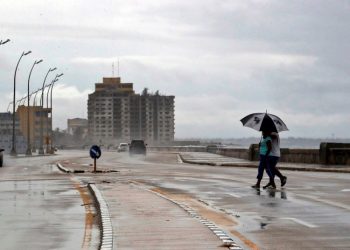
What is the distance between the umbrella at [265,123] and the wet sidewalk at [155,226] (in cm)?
637

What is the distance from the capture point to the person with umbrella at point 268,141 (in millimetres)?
23562

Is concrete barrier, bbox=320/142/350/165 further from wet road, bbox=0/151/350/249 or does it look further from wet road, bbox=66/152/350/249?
wet road, bbox=0/151/350/249

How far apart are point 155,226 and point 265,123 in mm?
11803

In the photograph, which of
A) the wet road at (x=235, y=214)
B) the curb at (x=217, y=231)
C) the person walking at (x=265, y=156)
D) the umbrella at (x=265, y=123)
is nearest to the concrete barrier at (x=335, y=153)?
the wet road at (x=235, y=214)

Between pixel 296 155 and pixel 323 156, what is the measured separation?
12.9 feet

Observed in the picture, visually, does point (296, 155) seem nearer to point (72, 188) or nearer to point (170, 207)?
point (72, 188)

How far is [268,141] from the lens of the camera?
23.5 meters

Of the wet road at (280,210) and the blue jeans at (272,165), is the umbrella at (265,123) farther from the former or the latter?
the wet road at (280,210)

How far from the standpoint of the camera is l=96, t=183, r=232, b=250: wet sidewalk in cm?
1097

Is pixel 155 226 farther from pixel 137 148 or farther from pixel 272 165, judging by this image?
pixel 137 148

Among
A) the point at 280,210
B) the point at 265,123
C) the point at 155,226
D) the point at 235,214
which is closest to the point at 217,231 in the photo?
the point at 155,226

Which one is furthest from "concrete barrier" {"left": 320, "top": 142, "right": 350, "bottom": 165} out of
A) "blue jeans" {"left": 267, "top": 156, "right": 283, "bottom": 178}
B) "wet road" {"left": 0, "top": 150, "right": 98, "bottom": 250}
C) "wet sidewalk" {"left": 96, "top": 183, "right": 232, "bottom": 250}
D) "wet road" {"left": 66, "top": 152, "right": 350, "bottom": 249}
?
"wet sidewalk" {"left": 96, "top": 183, "right": 232, "bottom": 250}

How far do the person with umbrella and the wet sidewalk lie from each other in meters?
5.71

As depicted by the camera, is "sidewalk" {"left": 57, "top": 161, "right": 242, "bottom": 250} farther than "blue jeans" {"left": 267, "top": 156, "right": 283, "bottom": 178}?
No
